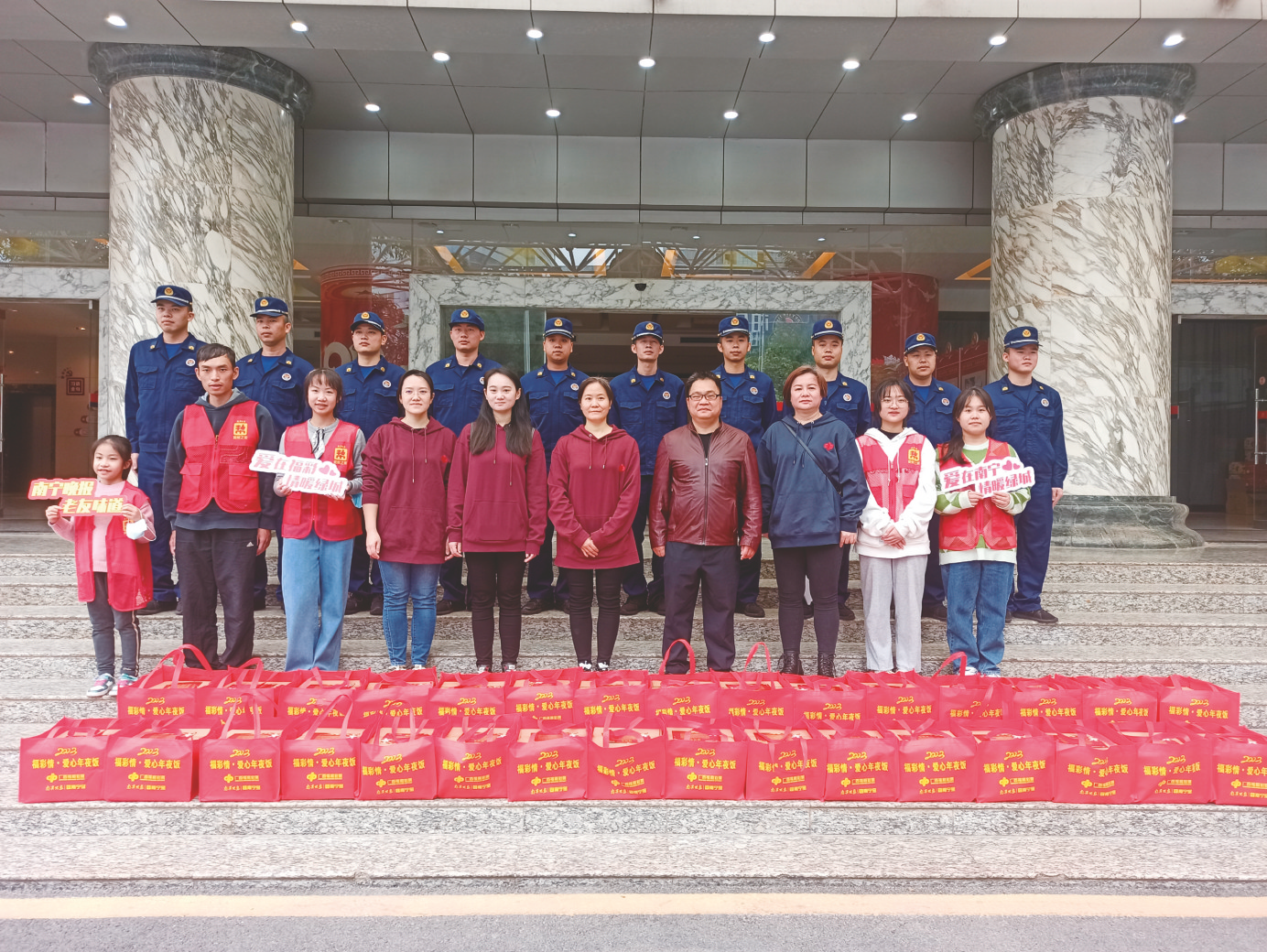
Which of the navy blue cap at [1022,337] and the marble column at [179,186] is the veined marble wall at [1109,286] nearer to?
the navy blue cap at [1022,337]

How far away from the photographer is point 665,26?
6672 mm

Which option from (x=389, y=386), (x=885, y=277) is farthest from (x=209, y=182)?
(x=885, y=277)

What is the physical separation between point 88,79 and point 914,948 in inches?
411

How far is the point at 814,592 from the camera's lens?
4.28 metres

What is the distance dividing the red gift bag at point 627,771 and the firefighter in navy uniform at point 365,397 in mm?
2846

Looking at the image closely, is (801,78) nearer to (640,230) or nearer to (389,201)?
(640,230)

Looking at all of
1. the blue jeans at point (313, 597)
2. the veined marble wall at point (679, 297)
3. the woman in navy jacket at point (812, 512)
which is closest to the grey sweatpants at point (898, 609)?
the woman in navy jacket at point (812, 512)

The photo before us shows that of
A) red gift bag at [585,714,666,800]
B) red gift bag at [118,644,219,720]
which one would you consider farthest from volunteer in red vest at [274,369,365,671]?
red gift bag at [585,714,666,800]

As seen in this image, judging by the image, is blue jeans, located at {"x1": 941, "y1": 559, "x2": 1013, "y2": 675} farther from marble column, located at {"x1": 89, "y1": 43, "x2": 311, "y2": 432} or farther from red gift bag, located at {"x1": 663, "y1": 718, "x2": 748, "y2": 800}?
marble column, located at {"x1": 89, "y1": 43, "x2": 311, "y2": 432}

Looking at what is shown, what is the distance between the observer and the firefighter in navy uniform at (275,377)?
5.19 meters

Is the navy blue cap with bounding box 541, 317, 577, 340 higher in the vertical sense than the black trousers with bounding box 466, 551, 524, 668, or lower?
higher

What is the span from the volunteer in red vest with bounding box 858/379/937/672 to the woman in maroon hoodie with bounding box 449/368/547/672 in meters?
1.75

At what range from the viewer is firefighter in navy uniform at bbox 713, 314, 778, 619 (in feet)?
17.5

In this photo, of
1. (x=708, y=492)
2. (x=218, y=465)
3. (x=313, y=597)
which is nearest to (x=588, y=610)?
(x=708, y=492)
